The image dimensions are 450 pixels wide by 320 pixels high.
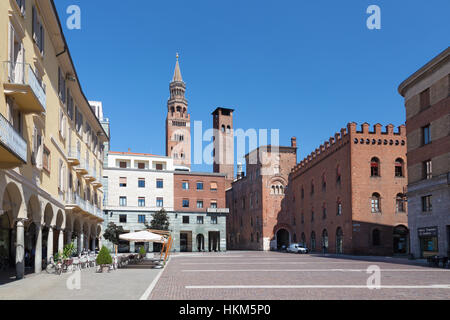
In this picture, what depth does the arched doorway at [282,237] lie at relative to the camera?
6931 centimetres

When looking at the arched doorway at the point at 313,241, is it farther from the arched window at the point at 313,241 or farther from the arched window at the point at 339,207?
→ the arched window at the point at 339,207

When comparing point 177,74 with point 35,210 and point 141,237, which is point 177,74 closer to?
point 141,237

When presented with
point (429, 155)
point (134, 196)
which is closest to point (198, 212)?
point (134, 196)

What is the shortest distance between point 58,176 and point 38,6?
30.1 feet

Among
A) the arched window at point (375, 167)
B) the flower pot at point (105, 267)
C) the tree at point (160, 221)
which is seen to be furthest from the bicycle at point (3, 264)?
the arched window at point (375, 167)

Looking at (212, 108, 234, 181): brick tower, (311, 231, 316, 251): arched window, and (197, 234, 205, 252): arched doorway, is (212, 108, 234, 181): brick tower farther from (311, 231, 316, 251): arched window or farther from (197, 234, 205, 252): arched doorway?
(311, 231, 316, 251): arched window

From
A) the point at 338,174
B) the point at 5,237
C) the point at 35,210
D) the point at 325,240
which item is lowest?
the point at 325,240

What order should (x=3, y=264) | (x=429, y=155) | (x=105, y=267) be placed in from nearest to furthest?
(x=105, y=267) → (x=3, y=264) → (x=429, y=155)

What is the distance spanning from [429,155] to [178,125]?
86381 millimetres

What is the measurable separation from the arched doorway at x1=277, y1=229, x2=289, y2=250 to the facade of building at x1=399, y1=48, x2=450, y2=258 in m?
35.5

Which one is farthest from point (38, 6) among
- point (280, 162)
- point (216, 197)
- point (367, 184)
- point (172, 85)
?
point (172, 85)

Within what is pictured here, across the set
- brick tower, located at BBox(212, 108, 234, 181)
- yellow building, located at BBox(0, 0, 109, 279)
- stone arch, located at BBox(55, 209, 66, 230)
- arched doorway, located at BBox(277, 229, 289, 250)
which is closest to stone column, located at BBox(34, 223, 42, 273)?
yellow building, located at BBox(0, 0, 109, 279)

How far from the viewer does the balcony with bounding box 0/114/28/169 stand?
13030mm

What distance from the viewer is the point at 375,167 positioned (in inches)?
1838
